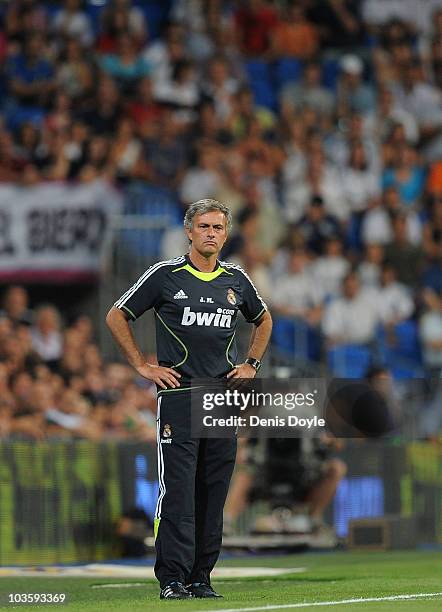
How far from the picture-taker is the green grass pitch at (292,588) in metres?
7.58

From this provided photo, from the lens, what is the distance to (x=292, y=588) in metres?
9.09

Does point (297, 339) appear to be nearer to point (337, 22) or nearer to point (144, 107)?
point (144, 107)

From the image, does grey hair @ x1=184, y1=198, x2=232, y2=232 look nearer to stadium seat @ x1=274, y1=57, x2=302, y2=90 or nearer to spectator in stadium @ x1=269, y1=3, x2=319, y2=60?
stadium seat @ x1=274, y1=57, x2=302, y2=90

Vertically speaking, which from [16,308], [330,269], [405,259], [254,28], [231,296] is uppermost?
[254,28]

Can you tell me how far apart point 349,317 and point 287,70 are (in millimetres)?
4728

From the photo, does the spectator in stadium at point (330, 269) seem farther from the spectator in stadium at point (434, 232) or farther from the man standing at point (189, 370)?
the man standing at point (189, 370)

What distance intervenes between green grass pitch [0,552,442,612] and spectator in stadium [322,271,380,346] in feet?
17.1

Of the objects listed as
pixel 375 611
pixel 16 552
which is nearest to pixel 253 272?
pixel 16 552

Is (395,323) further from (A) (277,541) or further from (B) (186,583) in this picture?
(B) (186,583)

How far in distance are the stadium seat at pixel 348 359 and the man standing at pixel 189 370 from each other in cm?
950

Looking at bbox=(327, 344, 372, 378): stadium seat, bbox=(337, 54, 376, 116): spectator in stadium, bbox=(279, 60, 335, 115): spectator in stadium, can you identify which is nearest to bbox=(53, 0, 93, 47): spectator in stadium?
bbox=(279, 60, 335, 115): spectator in stadium

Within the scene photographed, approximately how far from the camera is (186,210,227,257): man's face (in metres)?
8.10

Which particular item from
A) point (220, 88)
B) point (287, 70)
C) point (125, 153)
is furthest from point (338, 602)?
point (287, 70)

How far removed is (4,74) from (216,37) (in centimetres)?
304
